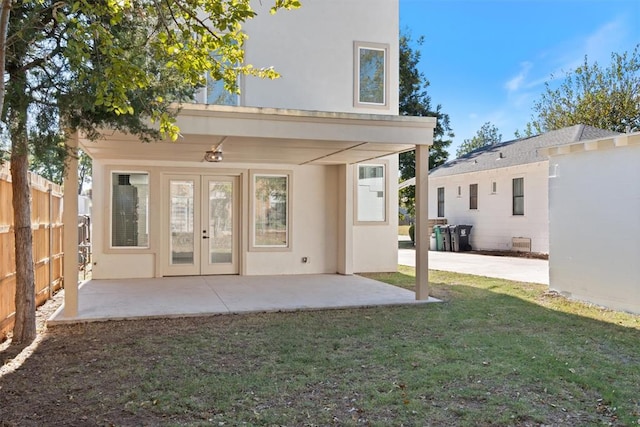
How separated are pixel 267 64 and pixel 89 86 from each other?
7.13m

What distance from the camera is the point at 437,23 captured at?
2834 cm

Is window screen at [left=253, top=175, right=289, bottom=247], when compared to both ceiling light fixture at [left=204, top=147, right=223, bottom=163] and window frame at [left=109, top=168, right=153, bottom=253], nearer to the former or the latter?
window frame at [left=109, top=168, right=153, bottom=253]

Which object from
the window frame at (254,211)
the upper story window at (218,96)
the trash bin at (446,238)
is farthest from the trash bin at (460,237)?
the upper story window at (218,96)

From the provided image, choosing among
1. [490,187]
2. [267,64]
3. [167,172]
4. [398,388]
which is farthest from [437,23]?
[398,388]

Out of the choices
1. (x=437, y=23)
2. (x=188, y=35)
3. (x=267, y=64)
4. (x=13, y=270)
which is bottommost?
(x=13, y=270)

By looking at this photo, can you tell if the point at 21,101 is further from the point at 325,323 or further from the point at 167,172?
the point at 167,172

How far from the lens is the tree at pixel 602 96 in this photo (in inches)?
1006

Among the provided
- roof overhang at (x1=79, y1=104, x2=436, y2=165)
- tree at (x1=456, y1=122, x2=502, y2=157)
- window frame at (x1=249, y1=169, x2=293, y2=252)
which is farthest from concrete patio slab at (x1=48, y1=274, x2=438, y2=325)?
tree at (x1=456, y1=122, x2=502, y2=157)

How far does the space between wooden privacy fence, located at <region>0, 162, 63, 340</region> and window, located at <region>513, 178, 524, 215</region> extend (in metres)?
15.2

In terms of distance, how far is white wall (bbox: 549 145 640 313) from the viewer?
7859 mm

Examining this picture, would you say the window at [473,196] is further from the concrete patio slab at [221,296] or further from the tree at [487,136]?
the tree at [487,136]

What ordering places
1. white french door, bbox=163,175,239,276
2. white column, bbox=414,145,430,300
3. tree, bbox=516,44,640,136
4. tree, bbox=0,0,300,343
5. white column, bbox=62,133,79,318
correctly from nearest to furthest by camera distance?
tree, bbox=0,0,300,343 → white column, bbox=62,133,79,318 → white column, bbox=414,145,430,300 → white french door, bbox=163,175,239,276 → tree, bbox=516,44,640,136

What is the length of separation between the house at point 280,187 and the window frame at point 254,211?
25 mm

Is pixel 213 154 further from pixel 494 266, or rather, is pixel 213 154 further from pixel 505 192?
pixel 505 192
